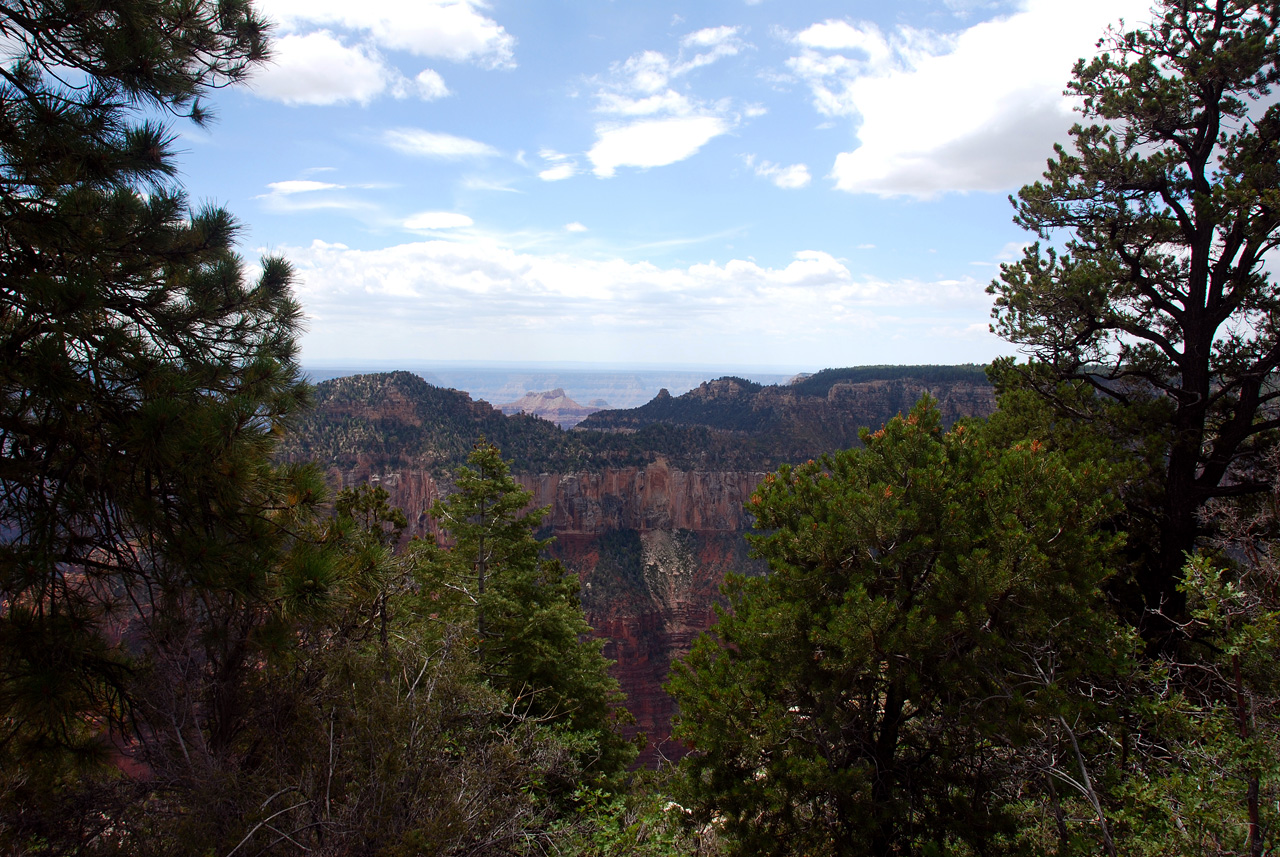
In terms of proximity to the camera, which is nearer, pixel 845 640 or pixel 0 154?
pixel 0 154

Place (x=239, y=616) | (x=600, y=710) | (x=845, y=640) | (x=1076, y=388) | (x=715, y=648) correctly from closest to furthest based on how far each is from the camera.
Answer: (x=239, y=616), (x=845, y=640), (x=715, y=648), (x=1076, y=388), (x=600, y=710)

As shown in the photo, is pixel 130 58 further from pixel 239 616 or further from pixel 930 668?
pixel 930 668

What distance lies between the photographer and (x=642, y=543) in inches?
2087

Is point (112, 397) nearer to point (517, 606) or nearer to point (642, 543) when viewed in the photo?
point (517, 606)

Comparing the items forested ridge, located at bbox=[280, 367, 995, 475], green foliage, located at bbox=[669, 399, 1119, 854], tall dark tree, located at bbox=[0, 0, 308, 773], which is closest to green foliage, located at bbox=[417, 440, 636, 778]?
green foliage, located at bbox=[669, 399, 1119, 854]

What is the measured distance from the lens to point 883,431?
8352 millimetres

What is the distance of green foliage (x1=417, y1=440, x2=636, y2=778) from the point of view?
480 inches

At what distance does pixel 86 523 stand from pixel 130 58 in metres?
3.05

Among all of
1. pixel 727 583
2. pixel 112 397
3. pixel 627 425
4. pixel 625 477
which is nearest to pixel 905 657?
pixel 727 583

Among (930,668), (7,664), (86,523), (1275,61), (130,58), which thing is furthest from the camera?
(1275,61)

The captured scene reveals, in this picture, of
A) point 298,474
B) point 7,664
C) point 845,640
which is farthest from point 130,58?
point 845,640

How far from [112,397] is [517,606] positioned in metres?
9.22

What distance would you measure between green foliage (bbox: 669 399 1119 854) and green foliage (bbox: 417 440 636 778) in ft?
18.2

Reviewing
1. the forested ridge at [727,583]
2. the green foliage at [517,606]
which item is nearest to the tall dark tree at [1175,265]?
the forested ridge at [727,583]
